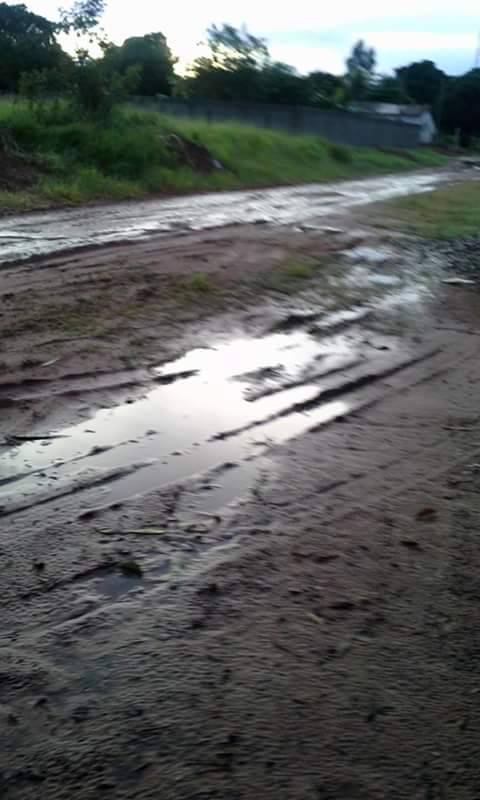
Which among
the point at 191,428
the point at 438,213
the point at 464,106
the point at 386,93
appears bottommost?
the point at 191,428

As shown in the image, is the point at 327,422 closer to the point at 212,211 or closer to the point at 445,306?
the point at 445,306

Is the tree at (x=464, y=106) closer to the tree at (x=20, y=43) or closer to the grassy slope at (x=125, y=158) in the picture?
the tree at (x=20, y=43)

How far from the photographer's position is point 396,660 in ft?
10.4

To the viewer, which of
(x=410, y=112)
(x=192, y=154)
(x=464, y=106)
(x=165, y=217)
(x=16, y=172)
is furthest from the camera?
(x=464, y=106)

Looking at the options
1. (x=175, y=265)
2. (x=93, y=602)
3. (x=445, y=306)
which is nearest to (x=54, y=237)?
(x=175, y=265)

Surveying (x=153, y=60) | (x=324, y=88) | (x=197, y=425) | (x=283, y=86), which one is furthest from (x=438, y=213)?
(x=324, y=88)

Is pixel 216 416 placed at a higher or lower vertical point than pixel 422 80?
lower

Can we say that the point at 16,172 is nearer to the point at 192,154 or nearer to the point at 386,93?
the point at 192,154

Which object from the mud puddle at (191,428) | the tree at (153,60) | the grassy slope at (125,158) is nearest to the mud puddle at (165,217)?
the grassy slope at (125,158)

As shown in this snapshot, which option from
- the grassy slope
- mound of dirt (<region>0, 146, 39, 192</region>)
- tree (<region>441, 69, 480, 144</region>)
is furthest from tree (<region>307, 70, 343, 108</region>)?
mound of dirt (<region>0, 146, 39, 192</region>)

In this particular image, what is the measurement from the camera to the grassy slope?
1644cm

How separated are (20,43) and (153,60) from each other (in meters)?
9.15

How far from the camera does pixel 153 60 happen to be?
39.6 m

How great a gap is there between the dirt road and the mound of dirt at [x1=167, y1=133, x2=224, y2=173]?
45.9 feet
